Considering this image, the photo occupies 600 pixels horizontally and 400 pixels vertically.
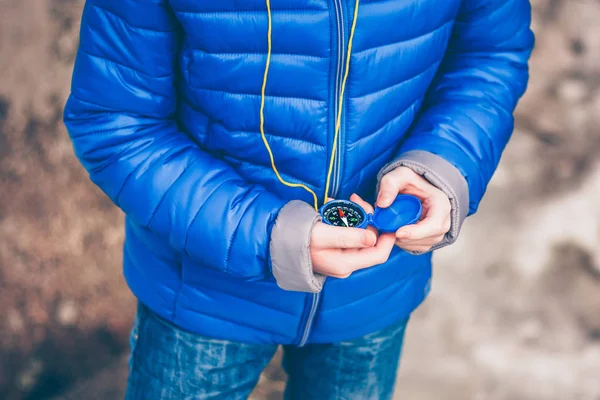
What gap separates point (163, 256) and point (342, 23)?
65 centimetres

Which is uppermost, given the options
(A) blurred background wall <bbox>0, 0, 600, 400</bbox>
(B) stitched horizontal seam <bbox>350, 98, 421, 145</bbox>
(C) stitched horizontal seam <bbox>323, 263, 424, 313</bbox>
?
(B) stitched horizontal seam <bbox>350, 98, 421, 145</bbox>

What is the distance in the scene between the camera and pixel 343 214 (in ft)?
3.92

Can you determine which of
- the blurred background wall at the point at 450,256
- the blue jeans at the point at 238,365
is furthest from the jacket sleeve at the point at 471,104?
the blurred background wall at the point at 450,256

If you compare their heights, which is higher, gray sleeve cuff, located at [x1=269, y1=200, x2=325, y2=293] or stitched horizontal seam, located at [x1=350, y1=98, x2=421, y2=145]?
stitched horizontal seam, located at [x1=350, y1=98, x2=421, y2=145]

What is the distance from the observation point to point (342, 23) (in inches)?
42.1

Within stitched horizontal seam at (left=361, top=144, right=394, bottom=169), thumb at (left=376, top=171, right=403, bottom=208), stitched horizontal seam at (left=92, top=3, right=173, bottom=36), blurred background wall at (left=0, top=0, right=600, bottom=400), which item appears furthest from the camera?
blurred background wall at (left=0, top=0, right=600, bottom=400)

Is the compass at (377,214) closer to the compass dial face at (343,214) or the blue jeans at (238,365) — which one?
the compass dial face at (343,214)

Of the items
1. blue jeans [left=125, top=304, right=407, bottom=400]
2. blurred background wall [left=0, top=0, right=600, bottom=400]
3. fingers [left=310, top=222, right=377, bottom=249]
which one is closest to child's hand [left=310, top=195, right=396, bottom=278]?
fingers [left=310, top=222, right=377, bottom=249]

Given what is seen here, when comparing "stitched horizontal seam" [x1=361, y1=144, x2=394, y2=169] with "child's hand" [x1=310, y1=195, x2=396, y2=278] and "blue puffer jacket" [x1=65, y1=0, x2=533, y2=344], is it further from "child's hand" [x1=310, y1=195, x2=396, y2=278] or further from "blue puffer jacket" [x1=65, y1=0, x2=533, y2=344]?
"child's hand" [x1=310, y1=195, x2=396, y2=278]

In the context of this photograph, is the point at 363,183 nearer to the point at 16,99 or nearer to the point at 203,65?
the point at 203,65

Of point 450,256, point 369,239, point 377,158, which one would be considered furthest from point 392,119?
point 450,256

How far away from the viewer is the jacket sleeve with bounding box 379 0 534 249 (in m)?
1.25

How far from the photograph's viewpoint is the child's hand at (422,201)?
1.15m

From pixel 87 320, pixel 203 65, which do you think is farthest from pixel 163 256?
pixel 87 320
